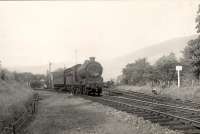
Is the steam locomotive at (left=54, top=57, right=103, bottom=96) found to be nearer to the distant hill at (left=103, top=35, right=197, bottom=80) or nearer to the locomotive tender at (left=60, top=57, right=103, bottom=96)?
the locomotive tender at (left=60, top=57, right=103, bottom=96)

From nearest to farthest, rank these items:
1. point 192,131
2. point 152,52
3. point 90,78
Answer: point 192,131 < point 90,78 < point 152,52

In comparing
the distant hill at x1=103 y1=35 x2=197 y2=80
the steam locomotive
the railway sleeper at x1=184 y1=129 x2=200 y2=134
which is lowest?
the railway sleeper at x1=184 y1=129 x2=200 y2=134

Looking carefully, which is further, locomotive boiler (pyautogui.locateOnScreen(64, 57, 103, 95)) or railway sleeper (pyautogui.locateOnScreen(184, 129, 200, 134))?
locomotive boiler (pyautogui.locateOnScreen(64, 57, 103, 95))

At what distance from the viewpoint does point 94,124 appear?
12867 millimetres

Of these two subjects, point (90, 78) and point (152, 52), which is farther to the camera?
point (152, 52)

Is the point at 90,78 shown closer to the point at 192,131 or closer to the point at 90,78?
the point at 90,78

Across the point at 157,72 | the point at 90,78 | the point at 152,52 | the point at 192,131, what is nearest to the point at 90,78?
the point at 90,78

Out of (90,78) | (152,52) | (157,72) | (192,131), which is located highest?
(152,52)

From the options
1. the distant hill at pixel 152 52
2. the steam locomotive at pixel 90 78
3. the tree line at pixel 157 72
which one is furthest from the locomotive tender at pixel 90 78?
the distant hill at pixel 152 52

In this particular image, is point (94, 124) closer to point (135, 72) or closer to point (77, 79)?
point (77, 79)

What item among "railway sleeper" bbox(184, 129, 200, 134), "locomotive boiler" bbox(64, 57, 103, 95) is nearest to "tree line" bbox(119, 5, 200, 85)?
"locomotive boiler" bbox(64, 57, 103, 95)

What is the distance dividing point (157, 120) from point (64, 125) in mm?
3747

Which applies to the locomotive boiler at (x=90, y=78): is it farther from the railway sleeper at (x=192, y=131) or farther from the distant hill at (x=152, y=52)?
the distant hill at (x=152, y=52)

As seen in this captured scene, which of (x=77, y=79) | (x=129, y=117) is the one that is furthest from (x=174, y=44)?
(x=129, y=117)
